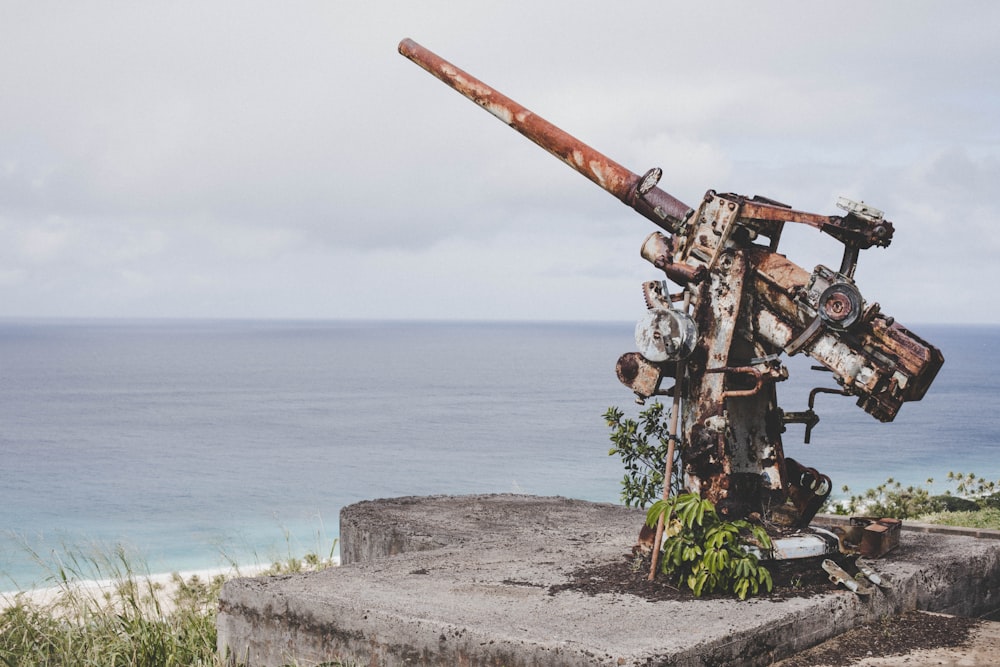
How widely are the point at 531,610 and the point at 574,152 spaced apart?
2965 millimetres

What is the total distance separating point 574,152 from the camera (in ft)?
22.9

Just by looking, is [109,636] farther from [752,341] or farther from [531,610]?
[752,341]

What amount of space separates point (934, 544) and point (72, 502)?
30.3 meters

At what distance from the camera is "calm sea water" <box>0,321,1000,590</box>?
2948cm

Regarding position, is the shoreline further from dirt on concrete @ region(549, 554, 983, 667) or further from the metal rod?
the metal rod

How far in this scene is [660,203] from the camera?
21.6 feet

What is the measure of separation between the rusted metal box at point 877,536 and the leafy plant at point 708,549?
1.13m

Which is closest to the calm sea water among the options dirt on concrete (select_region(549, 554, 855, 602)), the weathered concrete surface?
the weathered concrete surface

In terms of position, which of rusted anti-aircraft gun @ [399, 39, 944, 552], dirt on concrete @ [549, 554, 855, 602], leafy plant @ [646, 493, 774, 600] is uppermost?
rusted anti-aircraft gun @ [399, 39, 944, 552]

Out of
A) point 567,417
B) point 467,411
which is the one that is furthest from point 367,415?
point 567,417

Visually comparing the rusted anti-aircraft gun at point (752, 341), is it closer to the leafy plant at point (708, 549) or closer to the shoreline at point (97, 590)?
the leafy plant at point (708, 549)

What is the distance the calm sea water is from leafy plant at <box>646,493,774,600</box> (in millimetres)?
6133

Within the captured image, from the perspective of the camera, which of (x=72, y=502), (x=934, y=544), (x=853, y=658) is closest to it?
(x=853, y=658)

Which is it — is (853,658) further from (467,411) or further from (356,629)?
(467,411)
